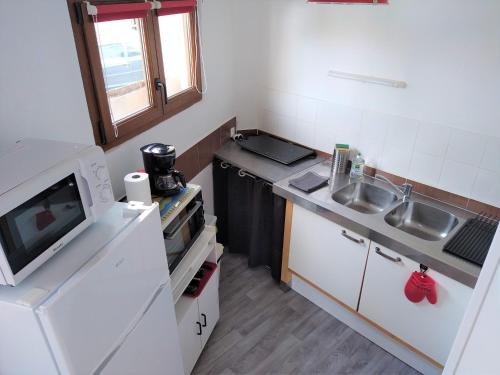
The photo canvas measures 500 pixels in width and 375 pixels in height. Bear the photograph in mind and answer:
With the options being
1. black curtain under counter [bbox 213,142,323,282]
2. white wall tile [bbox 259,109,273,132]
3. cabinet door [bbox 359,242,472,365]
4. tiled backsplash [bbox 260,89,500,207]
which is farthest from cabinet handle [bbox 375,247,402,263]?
white wall tile [bbox 259,109,273,132]

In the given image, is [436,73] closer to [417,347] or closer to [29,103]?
[417,347]

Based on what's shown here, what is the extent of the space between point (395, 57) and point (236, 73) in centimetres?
120

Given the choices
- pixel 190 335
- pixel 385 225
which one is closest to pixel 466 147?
pixel 385 225

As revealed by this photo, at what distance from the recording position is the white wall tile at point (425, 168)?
2.17 m

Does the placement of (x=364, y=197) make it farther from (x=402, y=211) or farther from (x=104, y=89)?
(x=104, y=89)

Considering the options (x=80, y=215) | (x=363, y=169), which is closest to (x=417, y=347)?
(x=363, y=169)

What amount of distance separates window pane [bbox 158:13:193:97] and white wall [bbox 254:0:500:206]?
631mm

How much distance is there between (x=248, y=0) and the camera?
264 centimetres

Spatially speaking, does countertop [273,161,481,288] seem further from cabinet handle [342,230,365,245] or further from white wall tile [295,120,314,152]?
white wall tile [295,120,314,152]

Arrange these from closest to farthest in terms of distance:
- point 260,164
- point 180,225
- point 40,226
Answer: point 40,226 → point 180,225 → point 260,164

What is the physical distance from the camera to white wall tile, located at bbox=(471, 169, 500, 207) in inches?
77.9

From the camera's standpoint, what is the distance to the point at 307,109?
8.80ft

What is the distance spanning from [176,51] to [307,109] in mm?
972

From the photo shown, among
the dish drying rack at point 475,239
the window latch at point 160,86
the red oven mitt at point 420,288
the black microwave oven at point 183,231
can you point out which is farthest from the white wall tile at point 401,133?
the window latch at point 160,86
